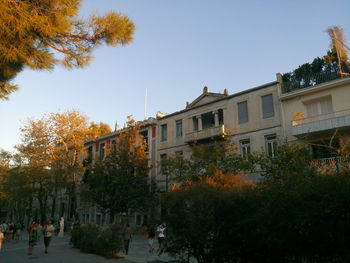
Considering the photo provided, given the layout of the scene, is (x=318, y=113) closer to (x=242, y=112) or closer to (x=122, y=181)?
(x=242, y=112)

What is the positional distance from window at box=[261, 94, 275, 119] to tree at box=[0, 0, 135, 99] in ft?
55.1

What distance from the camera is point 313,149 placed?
22000 mm

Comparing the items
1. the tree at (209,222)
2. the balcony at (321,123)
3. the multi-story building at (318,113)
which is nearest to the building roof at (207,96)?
the multi-story building at (318,113)

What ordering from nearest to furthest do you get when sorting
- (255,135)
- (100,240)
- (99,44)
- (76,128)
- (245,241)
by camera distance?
(245,241) → (99,44) → (100,240) → (255,135) → (76,128)

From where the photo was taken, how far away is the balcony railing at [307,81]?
22.4 m

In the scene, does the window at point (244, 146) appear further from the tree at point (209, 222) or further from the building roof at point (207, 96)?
the tree at point (209, 222)

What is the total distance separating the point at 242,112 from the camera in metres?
26.2

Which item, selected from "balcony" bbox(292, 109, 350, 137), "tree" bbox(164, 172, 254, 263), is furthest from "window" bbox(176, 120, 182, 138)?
"tree" bbox(164, 172, 254, 263)

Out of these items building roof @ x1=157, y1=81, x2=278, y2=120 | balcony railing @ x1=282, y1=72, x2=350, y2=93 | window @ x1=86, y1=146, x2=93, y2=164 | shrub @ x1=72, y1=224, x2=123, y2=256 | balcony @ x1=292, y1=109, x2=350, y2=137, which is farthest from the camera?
window @ x1=86, y1=146, x2=93, y2=164

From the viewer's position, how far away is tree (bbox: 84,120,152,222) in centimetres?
2597

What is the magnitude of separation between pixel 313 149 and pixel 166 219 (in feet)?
51.4

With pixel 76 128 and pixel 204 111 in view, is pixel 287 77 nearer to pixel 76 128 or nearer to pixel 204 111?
pixel 204 111

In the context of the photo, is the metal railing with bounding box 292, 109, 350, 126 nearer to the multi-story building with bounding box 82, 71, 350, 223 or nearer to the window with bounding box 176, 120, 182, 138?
the multi-story building with bounding box 82, 71, 350, 223

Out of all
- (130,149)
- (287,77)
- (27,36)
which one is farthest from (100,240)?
(287,77)
